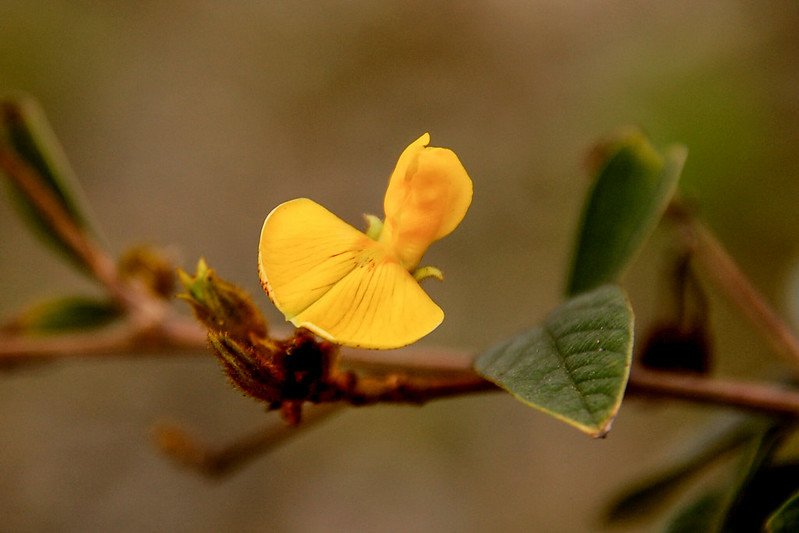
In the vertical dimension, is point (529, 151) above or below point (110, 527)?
above

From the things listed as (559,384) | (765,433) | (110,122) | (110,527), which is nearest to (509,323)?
(110,527)

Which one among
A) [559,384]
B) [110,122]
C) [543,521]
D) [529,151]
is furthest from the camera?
[110,122]

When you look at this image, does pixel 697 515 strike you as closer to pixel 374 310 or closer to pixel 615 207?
pixel 615 207

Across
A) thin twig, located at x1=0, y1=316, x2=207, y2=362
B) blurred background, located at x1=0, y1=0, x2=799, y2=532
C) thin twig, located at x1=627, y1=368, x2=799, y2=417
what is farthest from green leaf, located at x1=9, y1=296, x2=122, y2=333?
blurred background, located at x1=0, y1=0, x2=799, y2=532

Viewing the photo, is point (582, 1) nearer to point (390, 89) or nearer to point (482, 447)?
point (390, 89)

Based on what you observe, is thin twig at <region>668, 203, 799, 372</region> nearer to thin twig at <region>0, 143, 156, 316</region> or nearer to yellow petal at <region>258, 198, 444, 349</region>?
yellow petal at <region>258, 198, 444, 349</region>

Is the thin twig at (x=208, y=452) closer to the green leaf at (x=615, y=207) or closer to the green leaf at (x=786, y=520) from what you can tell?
the green leaf at (x=615, y=207)
